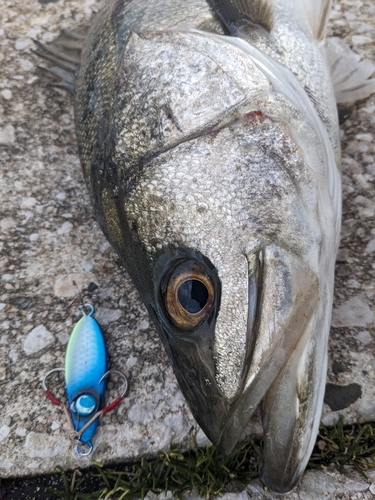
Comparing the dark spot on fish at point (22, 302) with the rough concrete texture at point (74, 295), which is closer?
the rough concrete texture at point (74, 295)

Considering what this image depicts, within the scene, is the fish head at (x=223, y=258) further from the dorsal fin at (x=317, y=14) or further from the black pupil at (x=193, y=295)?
the dorsal fin at (x=317, y=14)

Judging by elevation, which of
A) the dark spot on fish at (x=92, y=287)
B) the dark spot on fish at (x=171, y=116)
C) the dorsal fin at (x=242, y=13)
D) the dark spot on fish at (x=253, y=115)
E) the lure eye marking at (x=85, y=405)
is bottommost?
the lure eye marking at (x=85, y=405)

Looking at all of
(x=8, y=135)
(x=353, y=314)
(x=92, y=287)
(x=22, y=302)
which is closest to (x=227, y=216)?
(x=353, y=314)

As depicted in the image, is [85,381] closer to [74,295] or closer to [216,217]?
[74,295]

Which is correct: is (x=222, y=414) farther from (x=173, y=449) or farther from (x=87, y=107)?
(x=87, y=107)

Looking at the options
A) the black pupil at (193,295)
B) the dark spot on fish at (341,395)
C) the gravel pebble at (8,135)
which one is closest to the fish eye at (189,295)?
the black pupil at (193,295)

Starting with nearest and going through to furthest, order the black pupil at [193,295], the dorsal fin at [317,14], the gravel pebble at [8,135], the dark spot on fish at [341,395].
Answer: the black pupil at [193,295]
the dark spot on fish at [341,395]
the dorsal fin at [317,14]
the gravel pebble at [8,135]

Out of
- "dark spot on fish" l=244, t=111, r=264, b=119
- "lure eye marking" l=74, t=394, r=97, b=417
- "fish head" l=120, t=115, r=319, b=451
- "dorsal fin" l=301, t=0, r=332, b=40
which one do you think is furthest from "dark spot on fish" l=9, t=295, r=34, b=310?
"dorsal fin" l=301, t=0, r=332, b=40

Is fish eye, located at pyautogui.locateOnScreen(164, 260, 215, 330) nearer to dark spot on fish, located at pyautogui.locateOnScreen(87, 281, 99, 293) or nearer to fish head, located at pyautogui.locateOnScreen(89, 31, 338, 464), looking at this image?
fish head, located at pyautogui.locateOnScreen(89, 31, 338, 464)
